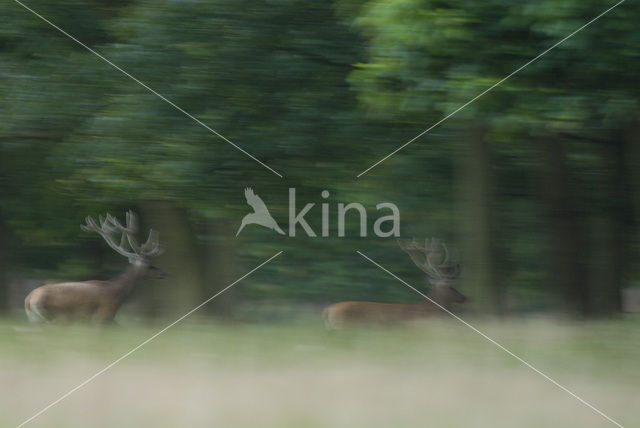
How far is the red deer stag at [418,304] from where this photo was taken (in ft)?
38.3

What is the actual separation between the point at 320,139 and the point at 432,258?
2.90m

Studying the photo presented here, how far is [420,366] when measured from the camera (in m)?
7.30

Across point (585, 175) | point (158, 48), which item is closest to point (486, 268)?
point (585, 175)

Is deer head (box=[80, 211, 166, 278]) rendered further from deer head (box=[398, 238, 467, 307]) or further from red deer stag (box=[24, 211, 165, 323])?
deer head (box=[398, 238, 467, 307])

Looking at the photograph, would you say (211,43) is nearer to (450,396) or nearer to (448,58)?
(448,58)

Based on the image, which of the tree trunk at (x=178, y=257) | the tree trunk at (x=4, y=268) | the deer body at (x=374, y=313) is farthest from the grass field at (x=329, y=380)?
the tree trunk at (x=4, y=268)

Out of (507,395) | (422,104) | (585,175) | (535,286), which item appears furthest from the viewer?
(535,286)

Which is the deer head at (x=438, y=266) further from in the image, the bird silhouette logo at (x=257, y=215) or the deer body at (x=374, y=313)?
the bird silhouette logo at (x=257, y=215)

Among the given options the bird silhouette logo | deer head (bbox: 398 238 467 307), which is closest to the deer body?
deer head (bbox: 398 238 467 307)

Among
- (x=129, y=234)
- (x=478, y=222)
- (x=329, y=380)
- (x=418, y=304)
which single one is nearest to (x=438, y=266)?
(x=418, y=304)

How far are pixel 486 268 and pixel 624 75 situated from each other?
13.8 ft

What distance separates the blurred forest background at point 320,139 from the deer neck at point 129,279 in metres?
0.79

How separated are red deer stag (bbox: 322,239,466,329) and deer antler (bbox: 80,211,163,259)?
114 inches

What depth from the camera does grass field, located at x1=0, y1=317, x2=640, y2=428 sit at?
244 inches
